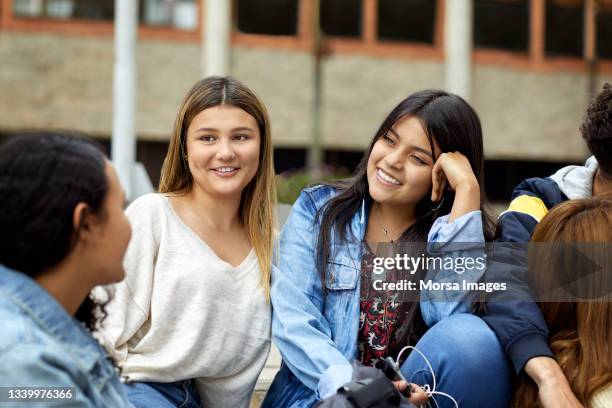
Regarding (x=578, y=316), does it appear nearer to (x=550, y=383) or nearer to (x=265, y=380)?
(x=550, y=383)

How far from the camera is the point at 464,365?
89.6 inches

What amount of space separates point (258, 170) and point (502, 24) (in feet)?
57.8

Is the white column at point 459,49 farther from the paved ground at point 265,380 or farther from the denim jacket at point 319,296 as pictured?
the denim jacket at point 319,296

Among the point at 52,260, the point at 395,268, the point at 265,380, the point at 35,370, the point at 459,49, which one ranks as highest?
the point at 459,49

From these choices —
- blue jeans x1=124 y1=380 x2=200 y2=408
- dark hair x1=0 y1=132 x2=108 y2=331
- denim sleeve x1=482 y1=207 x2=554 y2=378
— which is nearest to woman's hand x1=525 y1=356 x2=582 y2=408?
denim sleeve x1=482 y1=207 x2=554 y2=378

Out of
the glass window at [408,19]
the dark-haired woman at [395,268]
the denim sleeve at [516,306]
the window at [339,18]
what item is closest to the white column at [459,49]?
the glass window at [408,19]

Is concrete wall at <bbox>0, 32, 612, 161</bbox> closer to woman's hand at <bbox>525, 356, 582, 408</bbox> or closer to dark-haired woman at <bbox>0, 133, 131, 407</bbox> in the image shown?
woman's hand at <bbox>525, 356, 582, 408</bbox>

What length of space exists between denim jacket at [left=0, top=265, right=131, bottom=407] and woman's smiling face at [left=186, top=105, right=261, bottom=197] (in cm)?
106

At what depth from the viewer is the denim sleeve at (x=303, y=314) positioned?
229 cm

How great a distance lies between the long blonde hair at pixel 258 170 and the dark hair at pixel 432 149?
0.61 feet

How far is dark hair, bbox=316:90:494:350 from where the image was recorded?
2613mm

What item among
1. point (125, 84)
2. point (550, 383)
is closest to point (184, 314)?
point (550, 383)

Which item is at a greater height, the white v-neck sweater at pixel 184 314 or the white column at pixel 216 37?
the white column at pixel 216 37

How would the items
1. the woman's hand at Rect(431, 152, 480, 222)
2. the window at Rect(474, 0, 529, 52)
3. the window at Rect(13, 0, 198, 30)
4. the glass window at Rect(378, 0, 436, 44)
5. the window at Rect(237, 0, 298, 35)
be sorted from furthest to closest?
the window at Rect(474, 0, 529, 52)
the glass window at Rect(378, 0, 436, 44)
the window at Rect(237, 0, 298, 35)
the window at Rect(13, 0, 198, 30)
the woman's hand at Rect(431, 152, 480, 222)
